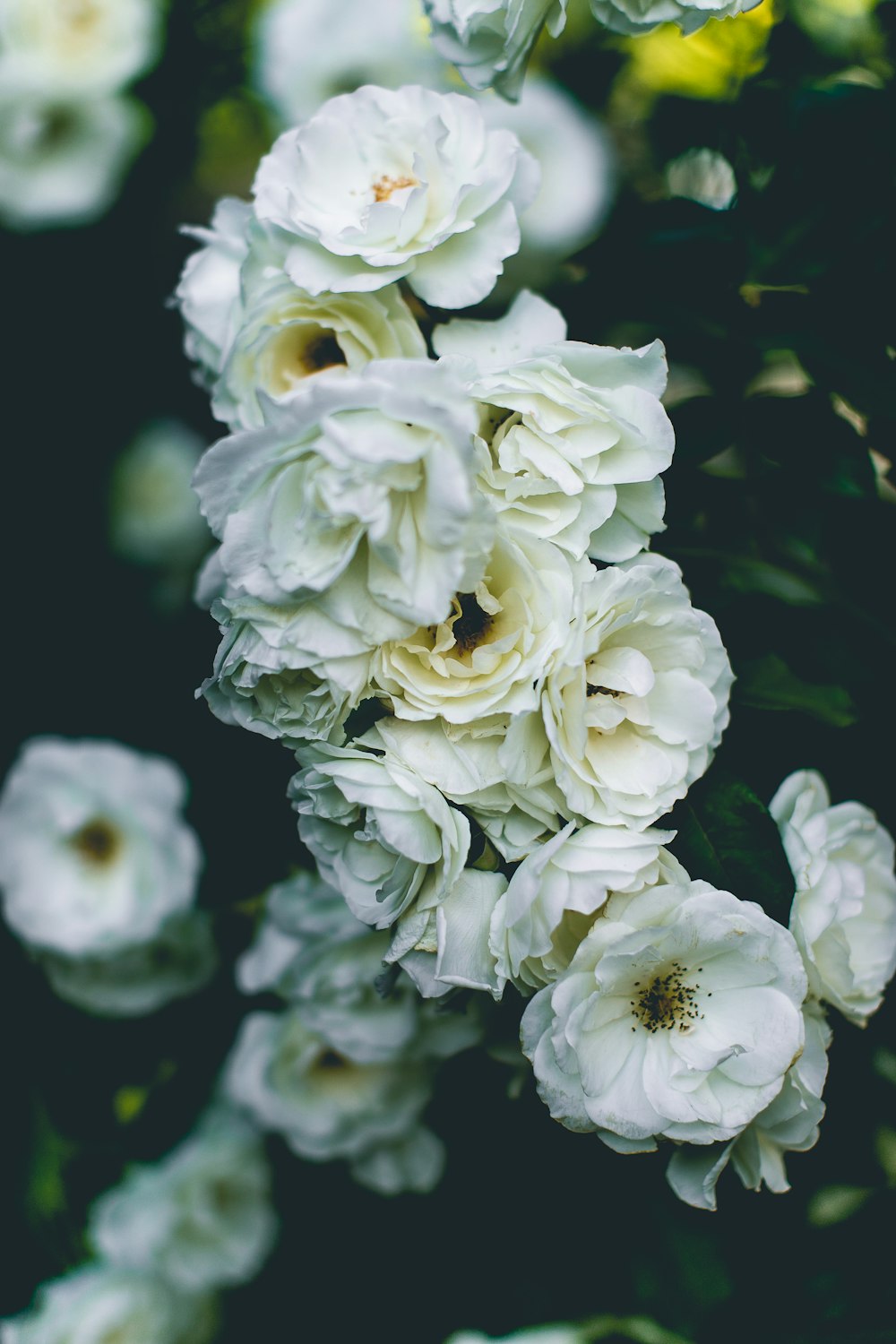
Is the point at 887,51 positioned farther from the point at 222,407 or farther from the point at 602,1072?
the point at 602,1072

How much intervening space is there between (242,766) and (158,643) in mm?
125

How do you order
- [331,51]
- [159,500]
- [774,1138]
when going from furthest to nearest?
[159,500], [331,51], [774,1138]

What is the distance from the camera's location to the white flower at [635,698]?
0.45 metres

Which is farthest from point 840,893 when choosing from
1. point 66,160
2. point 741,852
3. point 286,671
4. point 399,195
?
point 66,160

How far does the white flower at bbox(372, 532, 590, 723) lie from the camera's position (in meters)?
0.46

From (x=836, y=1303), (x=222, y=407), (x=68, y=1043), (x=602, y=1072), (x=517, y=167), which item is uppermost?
(x=517, y=167)

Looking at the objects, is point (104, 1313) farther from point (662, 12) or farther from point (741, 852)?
point (662, 12)

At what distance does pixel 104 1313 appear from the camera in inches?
32.2

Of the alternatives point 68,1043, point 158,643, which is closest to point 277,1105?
point 68,1043

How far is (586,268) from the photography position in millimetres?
671

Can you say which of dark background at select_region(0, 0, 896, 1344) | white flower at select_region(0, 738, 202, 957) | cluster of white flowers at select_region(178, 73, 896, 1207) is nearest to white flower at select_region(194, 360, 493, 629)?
cluster of white flowers at select_region(178, 73, 896, 1207)

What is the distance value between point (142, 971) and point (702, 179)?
0.73 meters

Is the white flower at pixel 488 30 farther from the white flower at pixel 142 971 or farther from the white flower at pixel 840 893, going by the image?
the white flower at pixel 142 971

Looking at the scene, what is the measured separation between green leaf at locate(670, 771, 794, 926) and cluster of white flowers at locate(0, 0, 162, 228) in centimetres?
67
